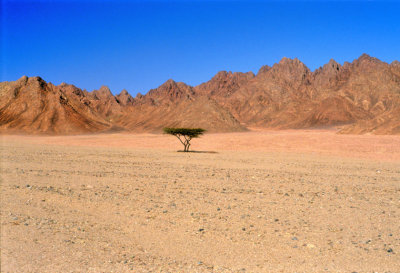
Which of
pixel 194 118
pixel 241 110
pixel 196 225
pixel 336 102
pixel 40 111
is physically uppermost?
pixel 336 102

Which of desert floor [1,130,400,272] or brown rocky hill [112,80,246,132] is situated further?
brown rocky hill [112,80,246,132]

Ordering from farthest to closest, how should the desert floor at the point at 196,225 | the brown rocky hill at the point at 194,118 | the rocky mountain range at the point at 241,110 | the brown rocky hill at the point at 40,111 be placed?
1. the brown rocky hill at the point at 194,118
2. the rocky mountain range at the point at 241,110
3. the brown rocky hill at the point at 40,111
4. the desert floor at the point at 196,225

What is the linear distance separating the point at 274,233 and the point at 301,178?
9.45 m

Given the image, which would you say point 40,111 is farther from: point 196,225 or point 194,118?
point 196,225

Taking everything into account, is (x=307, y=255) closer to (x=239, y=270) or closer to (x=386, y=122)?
(x=239, y=270)

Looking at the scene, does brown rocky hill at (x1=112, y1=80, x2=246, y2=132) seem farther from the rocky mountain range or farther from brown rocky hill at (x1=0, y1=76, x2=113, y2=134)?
brown rocky hill at (x1=0, y1=76, x2=113, y2=134)

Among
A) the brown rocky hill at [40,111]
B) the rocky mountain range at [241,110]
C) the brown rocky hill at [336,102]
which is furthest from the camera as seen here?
the brown rocky hill at [336,102]

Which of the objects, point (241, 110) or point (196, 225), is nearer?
point (196, 225)

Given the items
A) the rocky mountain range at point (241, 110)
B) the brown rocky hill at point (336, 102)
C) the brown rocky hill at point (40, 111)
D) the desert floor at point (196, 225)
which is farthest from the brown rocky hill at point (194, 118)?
the desert floor at point (196, 225)

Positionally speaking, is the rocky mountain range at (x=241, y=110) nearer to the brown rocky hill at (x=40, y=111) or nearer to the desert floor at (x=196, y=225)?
the brown rocky hill at (x=40, y=111)

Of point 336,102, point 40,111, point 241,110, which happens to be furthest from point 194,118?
point 241,110

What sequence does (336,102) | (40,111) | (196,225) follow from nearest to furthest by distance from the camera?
(196,225) → (40,111) → (336,102)

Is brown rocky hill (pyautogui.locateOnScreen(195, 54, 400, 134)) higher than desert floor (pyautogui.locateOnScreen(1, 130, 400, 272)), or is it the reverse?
brown rocky hill (pyautogui.locateOnScreen(195, 54, 400, 134))

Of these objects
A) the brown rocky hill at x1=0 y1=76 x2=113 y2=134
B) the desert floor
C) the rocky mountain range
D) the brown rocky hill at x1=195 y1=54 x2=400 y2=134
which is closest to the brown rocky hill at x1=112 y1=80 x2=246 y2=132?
the rocky mountain range
